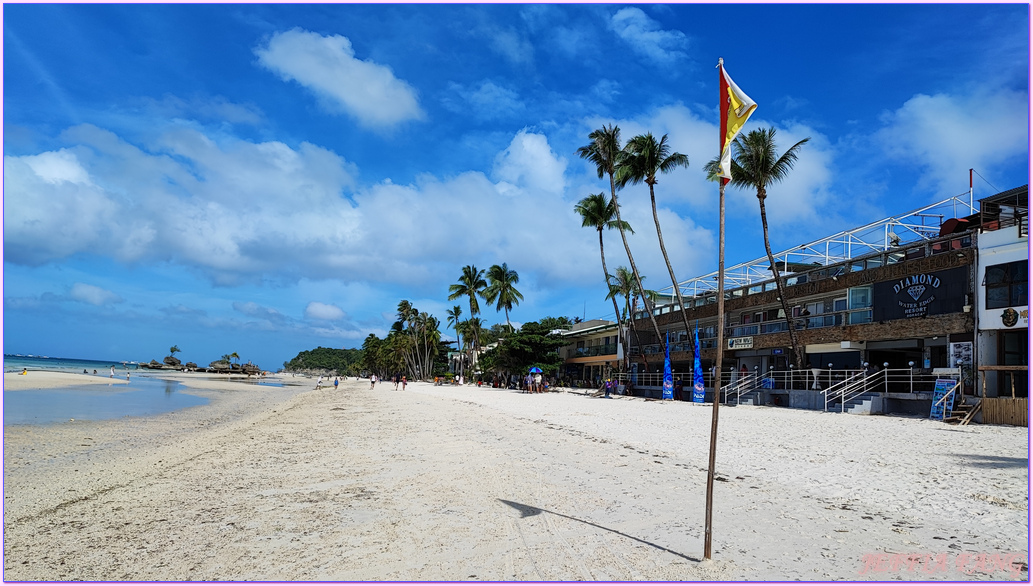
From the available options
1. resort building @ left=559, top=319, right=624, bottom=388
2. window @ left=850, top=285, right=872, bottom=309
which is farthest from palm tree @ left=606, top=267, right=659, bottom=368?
window @ left=850, top=285, right=872, bottom=309

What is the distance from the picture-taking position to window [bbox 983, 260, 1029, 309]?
18484mm

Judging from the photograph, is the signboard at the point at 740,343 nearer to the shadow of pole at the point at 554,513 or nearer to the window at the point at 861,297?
the window at the point at 861,297

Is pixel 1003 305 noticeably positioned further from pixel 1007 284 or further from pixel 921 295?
pixel 921 295

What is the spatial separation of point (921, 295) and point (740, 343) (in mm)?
10791

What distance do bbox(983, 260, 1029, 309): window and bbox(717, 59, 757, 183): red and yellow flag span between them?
18.7 m

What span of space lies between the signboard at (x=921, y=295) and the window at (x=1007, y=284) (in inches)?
39.1

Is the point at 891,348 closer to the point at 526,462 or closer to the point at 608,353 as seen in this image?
the point at 526,462

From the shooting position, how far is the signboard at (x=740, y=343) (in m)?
31.5

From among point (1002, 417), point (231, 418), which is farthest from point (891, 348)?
point (231, 418)

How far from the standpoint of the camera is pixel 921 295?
22125mm

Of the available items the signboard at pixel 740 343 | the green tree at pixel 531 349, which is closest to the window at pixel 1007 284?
the signboard at pixel 740 343

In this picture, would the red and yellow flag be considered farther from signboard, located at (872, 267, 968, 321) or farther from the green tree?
the green tree

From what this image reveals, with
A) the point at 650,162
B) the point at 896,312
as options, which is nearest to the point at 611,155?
the point at 650,162

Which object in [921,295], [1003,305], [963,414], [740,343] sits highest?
[921,295]
